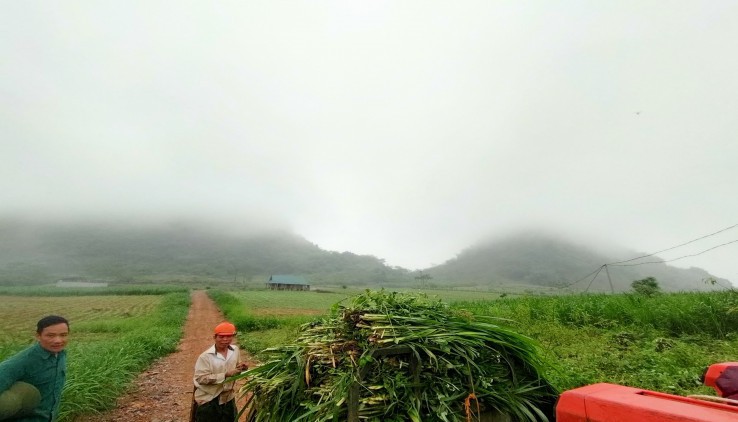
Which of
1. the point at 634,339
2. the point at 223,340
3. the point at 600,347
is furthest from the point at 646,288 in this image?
the point at 223,340

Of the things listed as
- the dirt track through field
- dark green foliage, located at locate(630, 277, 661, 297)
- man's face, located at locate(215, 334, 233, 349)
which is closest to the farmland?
the dirt track through field

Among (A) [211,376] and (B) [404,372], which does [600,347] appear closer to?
(B) [404,372]

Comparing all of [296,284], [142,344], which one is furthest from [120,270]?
[142,344]

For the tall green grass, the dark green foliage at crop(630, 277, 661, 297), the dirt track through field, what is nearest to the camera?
the tall green grass

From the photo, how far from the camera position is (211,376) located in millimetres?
4449

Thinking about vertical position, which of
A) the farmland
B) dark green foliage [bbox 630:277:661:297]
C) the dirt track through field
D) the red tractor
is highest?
dark green foliage [bbox 630:277:661:297]

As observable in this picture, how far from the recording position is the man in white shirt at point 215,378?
447cm

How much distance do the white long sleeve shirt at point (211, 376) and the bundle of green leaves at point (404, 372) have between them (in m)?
1.59

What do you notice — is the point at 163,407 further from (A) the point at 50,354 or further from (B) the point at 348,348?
(B) the point at 348,348

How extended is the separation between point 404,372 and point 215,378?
3028mm

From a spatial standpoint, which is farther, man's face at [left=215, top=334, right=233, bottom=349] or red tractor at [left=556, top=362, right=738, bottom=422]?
man's face at [left=215, top=334, right=233, bottom=349]

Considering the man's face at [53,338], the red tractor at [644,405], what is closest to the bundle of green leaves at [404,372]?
the red tractor at [644,405]

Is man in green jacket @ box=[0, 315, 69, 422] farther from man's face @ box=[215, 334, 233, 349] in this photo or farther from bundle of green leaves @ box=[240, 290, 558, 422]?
bundle of green leaves @ box=[240, 290, 558, 422]

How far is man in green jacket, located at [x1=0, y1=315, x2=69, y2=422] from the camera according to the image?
340 cm
